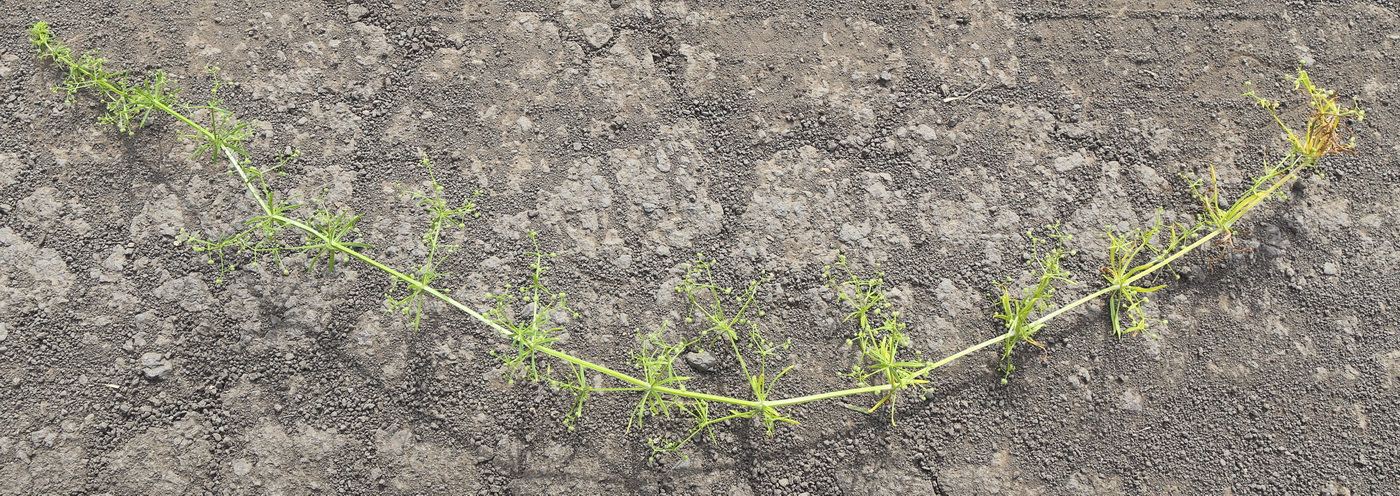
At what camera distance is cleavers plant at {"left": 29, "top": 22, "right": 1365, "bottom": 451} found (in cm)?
232

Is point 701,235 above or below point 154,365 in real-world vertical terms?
above

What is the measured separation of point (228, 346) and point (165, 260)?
326mm

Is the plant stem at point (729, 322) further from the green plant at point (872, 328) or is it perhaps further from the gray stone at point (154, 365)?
the gray stone at point (154, 365)

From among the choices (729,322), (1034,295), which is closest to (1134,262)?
(1034,295)

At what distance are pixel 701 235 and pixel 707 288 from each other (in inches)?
6.1

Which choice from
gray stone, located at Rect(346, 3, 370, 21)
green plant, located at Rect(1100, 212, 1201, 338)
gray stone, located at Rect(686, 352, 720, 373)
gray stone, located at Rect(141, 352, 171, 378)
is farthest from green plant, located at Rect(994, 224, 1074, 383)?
gray stone, located at Rect(141, 352, 171, 378)

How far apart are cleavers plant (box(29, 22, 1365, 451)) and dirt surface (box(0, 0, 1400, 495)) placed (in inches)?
1.7

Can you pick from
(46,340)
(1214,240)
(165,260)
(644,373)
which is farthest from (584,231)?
(1214,240)

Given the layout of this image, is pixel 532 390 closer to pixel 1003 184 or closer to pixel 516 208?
pixel 516 208

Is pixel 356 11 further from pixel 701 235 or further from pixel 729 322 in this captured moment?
pixel 729 322

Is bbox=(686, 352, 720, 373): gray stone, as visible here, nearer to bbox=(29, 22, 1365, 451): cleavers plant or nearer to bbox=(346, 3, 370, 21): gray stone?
bbox=(29, 22, 1365, 451): cleavers plant

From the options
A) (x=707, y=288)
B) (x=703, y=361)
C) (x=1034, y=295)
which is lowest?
(x=703, y=361)

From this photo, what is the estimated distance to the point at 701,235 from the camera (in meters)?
2.48

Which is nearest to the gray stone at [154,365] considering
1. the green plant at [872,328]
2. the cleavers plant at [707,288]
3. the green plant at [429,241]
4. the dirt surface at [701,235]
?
the dirt surface at [701,235]
